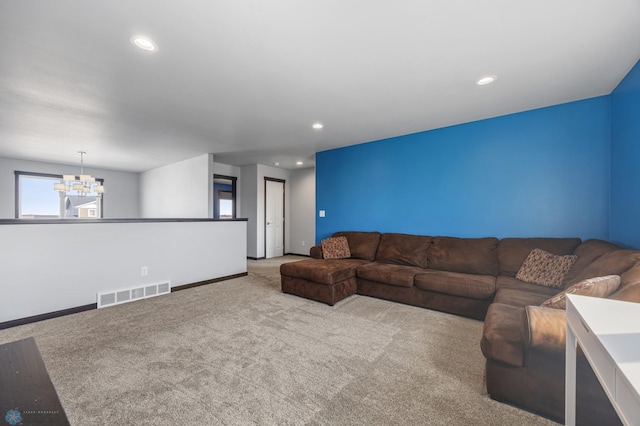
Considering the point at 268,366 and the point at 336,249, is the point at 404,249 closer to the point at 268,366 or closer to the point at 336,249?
the point at 336,249

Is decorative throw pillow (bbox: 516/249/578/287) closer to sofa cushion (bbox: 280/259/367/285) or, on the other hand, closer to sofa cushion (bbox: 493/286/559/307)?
sofa cushion (bbox: 493/286/559/307)

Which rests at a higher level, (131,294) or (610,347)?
(610,347)

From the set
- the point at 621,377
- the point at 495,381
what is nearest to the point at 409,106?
the point at 495,381

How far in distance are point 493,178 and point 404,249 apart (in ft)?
4.99

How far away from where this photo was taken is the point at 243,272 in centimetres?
483

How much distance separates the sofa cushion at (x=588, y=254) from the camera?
7.55 ft

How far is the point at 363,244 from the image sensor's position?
13.9 feet

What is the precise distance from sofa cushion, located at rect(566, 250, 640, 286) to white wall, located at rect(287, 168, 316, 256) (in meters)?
5.22

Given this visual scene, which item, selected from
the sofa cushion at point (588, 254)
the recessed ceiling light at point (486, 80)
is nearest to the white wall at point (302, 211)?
the recessed ceiling light at point (486, 80)

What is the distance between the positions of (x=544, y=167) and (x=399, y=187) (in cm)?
181

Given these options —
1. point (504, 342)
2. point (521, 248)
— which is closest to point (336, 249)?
point (521, 248)

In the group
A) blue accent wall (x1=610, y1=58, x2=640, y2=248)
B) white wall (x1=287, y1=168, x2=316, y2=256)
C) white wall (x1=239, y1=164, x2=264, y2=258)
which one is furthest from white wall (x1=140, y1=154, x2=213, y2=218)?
blue accent wall (x1=610, y1=58, x2=640, y2=248)

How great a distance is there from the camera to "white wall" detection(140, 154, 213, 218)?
17.8ft

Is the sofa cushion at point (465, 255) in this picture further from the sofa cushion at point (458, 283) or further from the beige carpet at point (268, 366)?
the beige carpet at point (268, 366)
